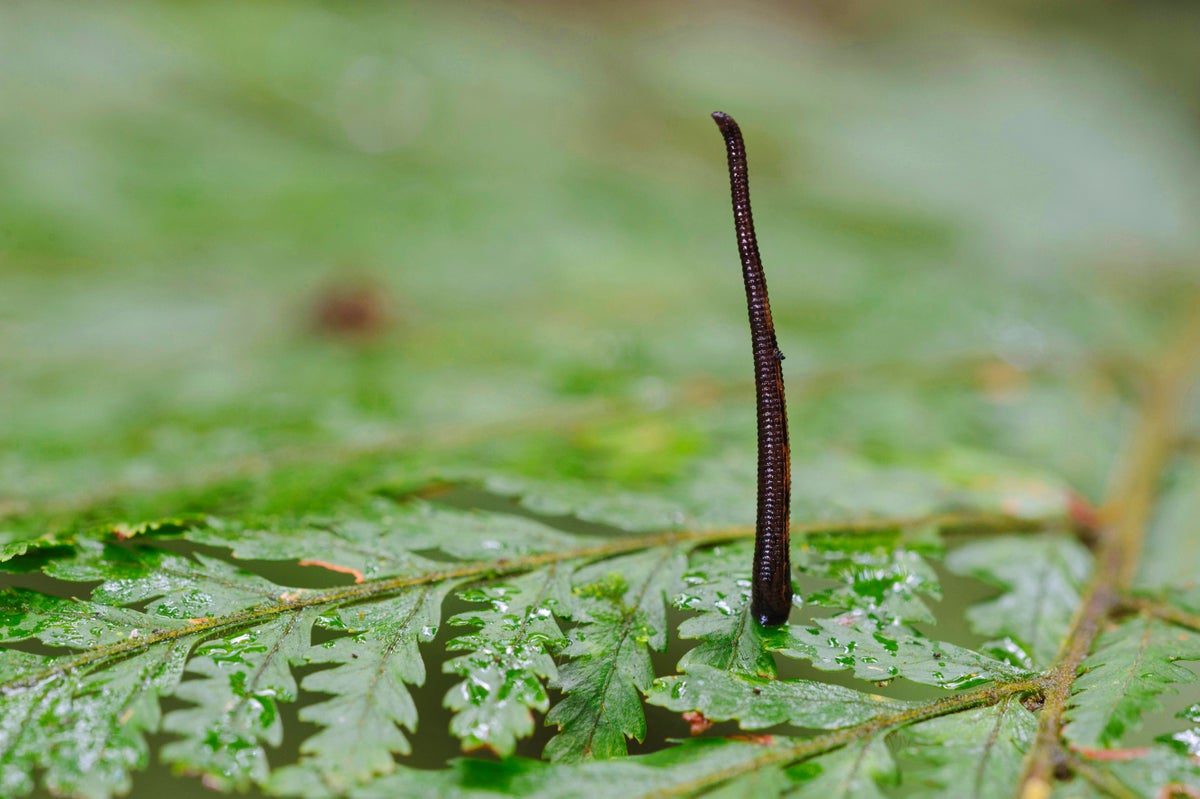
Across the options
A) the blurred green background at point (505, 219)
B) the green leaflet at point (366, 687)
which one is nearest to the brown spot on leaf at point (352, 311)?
the blurred green background at point (505, 219)

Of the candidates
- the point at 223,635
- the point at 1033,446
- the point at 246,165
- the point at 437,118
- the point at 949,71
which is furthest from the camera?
the point at 949,71

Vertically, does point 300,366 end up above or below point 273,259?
below

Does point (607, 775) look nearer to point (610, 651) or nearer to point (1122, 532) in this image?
point (610, 651)

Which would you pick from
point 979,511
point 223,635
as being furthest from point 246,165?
point 979,511

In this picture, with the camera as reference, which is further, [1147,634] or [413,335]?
[413,335]

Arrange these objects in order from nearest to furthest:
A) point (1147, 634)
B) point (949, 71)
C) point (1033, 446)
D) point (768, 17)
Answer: point (1147, 634) < point (1033, 446) < point (949, 71) < point (768, 17)

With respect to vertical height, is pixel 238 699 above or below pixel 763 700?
below

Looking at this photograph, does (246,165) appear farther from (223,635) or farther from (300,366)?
(223,635)

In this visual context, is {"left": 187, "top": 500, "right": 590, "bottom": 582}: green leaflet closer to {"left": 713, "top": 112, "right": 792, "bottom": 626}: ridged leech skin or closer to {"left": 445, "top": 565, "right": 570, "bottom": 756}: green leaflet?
{"left": 445, "top": 565, "right": 570, "bottom": 756}: green leaflet

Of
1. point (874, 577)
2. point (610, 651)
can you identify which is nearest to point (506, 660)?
point (610, 651)
